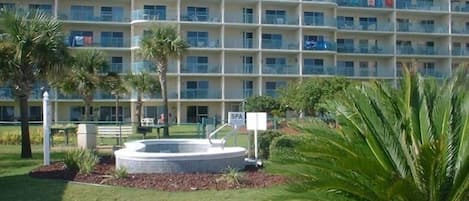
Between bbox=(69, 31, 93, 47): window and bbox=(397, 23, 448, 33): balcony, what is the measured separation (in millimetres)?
33382

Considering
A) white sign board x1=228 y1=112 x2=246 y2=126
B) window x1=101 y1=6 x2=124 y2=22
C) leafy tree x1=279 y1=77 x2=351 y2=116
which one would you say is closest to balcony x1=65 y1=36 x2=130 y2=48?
window x1=101 y1=6 x2=124 y2=22

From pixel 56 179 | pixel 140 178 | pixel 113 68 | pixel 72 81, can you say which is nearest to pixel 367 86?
pixel 140 178

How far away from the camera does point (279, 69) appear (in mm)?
59594

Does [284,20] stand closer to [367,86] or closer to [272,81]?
[272,81]

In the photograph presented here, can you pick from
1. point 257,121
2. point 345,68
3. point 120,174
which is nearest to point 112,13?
point 345,68

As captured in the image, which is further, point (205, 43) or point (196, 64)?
point (196, 64)

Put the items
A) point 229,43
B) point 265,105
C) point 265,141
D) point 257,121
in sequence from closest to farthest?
point 257,121
point 265,141
point 265,105
point 229,43

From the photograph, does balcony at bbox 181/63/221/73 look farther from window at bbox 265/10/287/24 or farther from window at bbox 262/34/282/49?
window at bbox 265/10/287/24

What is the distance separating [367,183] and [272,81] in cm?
5564

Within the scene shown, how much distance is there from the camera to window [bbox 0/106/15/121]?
5631 cm

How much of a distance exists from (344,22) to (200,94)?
18.1 m

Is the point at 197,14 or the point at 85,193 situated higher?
the point at 197,14

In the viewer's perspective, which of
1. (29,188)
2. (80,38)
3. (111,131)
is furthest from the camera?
(80,38)

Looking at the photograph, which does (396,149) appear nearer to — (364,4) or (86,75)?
(86,75)
